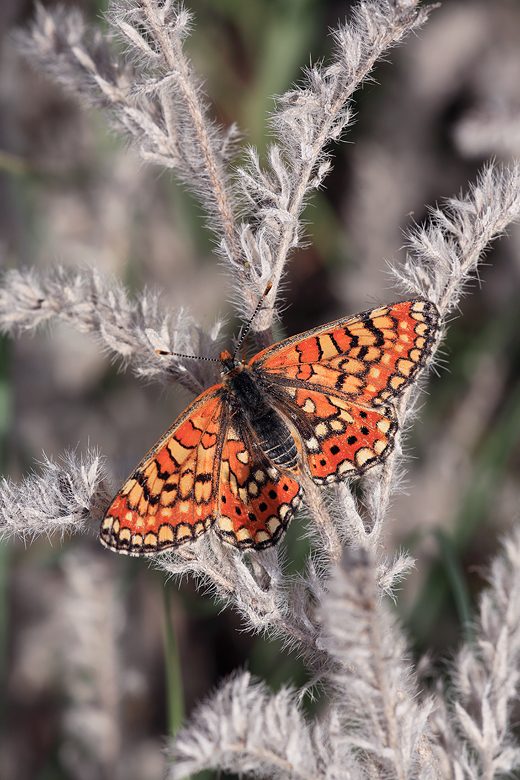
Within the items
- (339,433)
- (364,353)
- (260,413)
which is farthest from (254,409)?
(364,353)

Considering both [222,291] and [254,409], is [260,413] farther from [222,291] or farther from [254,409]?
[222,291]

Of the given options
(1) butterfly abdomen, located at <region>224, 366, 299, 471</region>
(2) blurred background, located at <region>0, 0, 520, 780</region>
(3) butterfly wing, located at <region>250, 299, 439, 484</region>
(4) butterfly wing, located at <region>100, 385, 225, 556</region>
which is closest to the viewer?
(4) butterfly wing, located at <region>100, 385, 225, 556</region>

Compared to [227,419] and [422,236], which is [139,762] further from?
[422,236]

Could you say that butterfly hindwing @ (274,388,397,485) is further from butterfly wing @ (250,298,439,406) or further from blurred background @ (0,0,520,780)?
blurred background @ (0,0,520,780)

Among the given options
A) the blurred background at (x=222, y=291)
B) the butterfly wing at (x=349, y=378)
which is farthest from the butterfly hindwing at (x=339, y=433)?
the blurred background at (x=222, y=291)

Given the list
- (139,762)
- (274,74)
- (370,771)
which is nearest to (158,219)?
(274,74)

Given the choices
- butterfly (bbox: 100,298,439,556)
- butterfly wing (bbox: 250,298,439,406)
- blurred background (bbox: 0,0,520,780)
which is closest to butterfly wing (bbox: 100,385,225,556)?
butterfly (bbox: 100,298,439,556)
